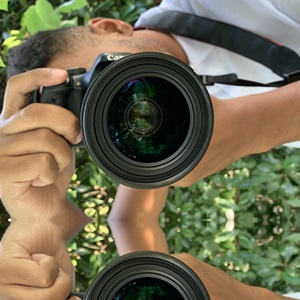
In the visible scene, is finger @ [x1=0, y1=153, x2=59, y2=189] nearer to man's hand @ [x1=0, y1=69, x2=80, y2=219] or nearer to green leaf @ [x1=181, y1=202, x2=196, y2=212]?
man's hand @ [x1=0, y1=69, x2=80, y2=219]

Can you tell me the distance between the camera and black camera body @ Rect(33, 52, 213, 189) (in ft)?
2.31

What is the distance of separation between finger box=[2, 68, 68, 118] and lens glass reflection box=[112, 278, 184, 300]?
0.28 metres

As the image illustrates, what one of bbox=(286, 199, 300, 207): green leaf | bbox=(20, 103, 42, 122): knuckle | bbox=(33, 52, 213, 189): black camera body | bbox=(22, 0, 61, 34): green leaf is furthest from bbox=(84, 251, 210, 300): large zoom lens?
bbox=(22, 0, 61, 34): green leaf

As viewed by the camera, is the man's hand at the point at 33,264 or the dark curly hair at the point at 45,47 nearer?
the man's hand at the point at 33,264

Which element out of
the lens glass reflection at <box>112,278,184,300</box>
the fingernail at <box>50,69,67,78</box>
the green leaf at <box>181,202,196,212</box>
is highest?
the fingernail at <box>50,69,67,78</box>

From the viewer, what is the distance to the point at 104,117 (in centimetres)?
71

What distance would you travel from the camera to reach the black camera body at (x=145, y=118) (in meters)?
0.70

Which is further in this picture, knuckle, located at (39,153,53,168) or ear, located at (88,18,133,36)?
ear, located at (88,18,133,36)

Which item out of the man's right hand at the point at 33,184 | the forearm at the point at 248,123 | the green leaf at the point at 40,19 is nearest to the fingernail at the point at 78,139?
the man's right hand at the point at 33,184

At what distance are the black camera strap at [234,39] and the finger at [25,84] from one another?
27 centimetres

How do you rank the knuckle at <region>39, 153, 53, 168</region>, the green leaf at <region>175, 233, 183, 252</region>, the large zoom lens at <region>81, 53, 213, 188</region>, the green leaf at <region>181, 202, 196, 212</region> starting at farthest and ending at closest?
the green leaf at <region>181, 202, 196, 212</region>, the green leaf at <region>175, 233, 183, 252</region>, the knuckle at <region>39, 153, 53, 168</region>, the large zoom lens at <region>81, 53, 213, 188</region>

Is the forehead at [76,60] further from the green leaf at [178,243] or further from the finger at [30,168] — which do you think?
the green leaf at [178,243]

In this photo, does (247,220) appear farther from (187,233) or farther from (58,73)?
(58,73)

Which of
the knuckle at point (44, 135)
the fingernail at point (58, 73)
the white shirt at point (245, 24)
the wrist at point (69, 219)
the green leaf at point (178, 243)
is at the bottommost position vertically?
the green leaf at point (178, 243)
